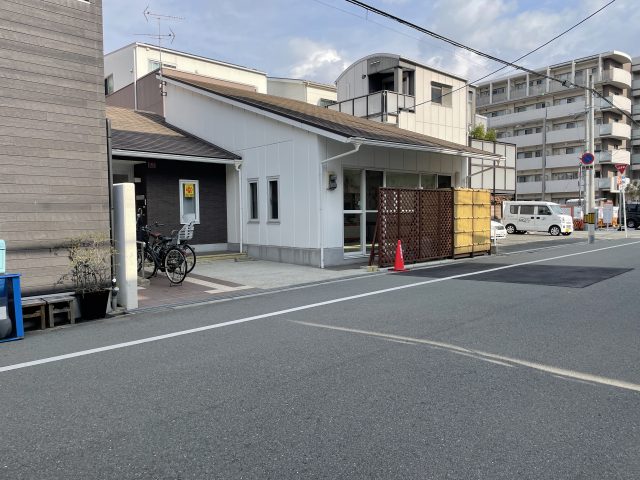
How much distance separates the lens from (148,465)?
2.82m

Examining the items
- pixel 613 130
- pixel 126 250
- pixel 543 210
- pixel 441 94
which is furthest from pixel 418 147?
pixel 613 130

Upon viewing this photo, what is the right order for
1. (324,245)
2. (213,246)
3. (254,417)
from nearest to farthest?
(254,417)
(324,245)
(213,246)

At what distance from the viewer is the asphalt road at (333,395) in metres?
2.85

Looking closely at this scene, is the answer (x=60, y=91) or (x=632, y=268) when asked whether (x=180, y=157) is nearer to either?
(x=60, y=91)

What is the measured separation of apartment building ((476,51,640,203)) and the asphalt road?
135ft

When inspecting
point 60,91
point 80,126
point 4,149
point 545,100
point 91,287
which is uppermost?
point 545,100

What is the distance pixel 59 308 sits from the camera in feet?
22.0

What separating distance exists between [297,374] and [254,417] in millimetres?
938

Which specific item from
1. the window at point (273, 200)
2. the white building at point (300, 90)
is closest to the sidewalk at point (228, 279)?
the window at point (273, 200)

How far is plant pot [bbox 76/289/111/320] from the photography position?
273 inches

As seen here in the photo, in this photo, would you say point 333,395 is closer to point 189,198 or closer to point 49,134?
point 49,134

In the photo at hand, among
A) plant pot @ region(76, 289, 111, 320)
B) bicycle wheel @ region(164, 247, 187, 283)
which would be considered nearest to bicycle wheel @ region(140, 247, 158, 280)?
bicycle wheel @ region(164, 247, 187, 283)

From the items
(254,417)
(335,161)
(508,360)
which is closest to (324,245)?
(335,161)

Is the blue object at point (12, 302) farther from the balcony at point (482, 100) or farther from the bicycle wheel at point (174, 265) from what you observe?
the balcony at point (482, 100)
